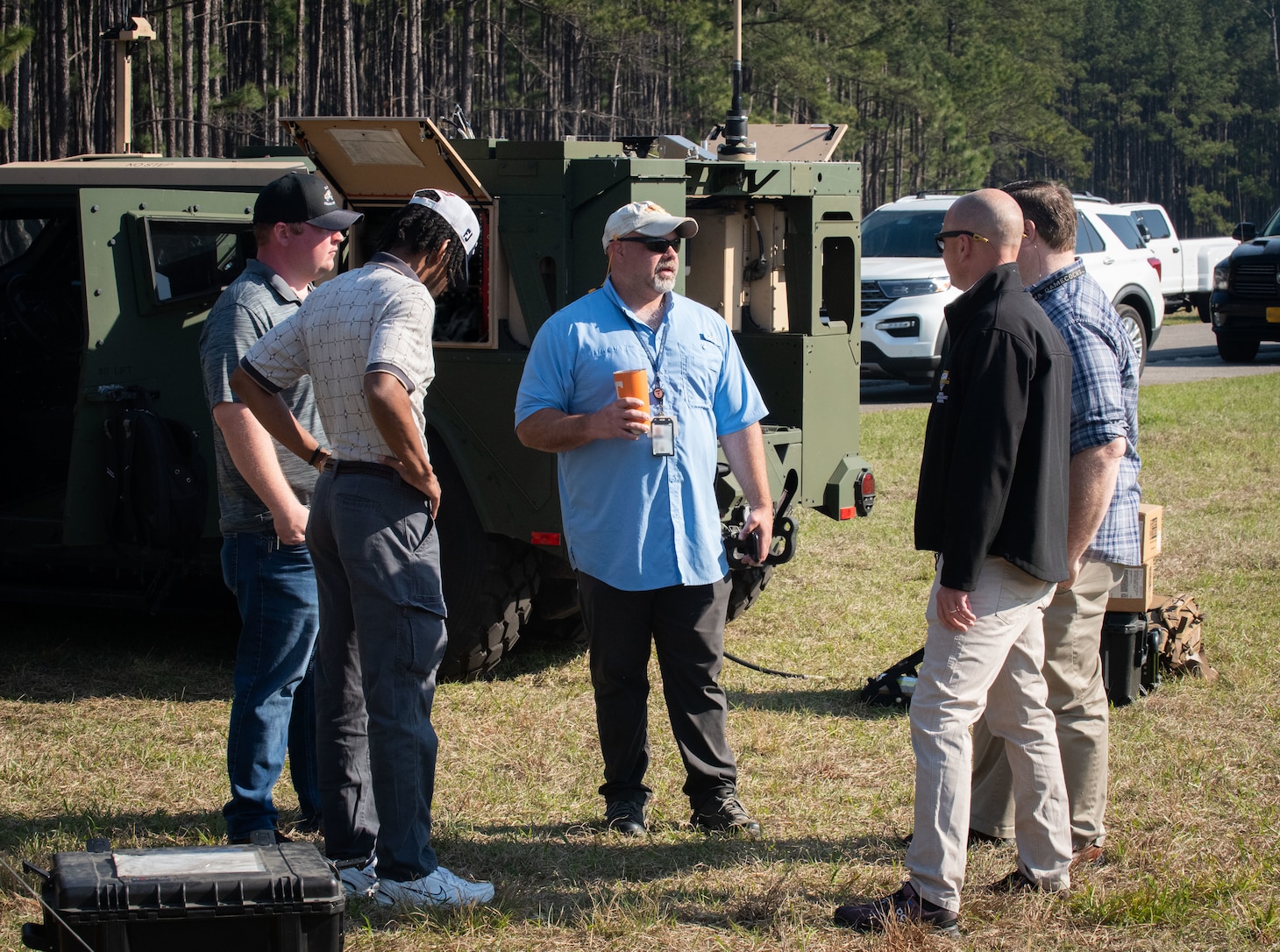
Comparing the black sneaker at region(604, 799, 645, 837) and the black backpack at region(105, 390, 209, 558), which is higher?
the black backpack at region(105, 390, 209, 558)

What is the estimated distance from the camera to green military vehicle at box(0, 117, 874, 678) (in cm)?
539

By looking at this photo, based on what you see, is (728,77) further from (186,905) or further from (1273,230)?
(186,905)

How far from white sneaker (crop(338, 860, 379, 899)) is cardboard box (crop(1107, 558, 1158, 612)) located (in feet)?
9.91

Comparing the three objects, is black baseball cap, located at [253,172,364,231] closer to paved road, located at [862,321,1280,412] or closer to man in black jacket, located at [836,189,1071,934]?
man in black jacket, located at [836,189,1071,934]

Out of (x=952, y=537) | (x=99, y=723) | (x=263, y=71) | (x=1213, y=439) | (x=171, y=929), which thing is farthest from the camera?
(x=263, y=71)

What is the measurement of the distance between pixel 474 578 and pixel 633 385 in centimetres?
211

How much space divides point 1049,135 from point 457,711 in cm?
5710

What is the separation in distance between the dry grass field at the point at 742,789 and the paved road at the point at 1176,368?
25.1ft

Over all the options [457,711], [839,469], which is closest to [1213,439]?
[839,469]

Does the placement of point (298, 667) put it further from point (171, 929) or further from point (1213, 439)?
point (1213, 439)

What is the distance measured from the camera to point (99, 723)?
5.38 meters

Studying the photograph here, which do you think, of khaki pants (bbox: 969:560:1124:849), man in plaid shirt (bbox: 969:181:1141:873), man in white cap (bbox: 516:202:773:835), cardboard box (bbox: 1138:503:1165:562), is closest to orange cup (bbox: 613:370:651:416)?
man in white cap (bbox: 516:202:773:835)

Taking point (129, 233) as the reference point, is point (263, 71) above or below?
above

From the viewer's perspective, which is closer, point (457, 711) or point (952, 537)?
point (952, 537)
